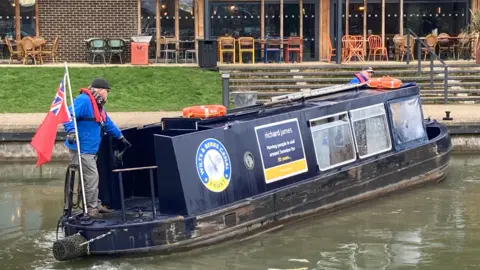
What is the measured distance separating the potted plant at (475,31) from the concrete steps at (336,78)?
0.67 metres

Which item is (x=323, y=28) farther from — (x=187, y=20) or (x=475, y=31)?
(x=475, y=31)

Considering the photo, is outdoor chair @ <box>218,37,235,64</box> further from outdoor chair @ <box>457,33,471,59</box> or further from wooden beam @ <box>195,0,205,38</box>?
outdoor chair @ <box>457,33,471,59</box>

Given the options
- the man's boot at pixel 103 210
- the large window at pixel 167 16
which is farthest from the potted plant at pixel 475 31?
the man's boot at pixel 103 210

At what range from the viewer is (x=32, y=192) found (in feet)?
45.6

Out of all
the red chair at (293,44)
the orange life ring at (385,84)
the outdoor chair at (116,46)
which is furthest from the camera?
the red chair at (293,44)

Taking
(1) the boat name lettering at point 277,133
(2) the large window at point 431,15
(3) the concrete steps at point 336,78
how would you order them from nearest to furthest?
(1) the boat name lettering at point 277,133
(3) the concrete steps at point 336,78
(2) the large window at point 431,15

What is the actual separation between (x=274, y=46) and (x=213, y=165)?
52.4 feet

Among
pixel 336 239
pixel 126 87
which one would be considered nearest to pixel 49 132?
pixel 336 239

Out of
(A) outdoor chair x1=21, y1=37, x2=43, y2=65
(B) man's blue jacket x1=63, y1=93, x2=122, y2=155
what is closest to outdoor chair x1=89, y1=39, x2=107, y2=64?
(A) outdoor chair x1=21, y1=37, x2=43, y2=65

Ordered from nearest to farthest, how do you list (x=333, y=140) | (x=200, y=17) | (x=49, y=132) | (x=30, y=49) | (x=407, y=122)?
(x=49, y=132) → (x=333, y=140) → (x=407, y=122) → (x=30, y=49) → (x=200, y=17)

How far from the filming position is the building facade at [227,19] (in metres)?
25.9

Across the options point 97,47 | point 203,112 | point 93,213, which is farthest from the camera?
point 97,47

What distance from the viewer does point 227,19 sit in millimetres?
26797

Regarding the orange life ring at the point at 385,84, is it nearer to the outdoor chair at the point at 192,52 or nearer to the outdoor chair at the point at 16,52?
the outdoor chair at the point at 192,52
